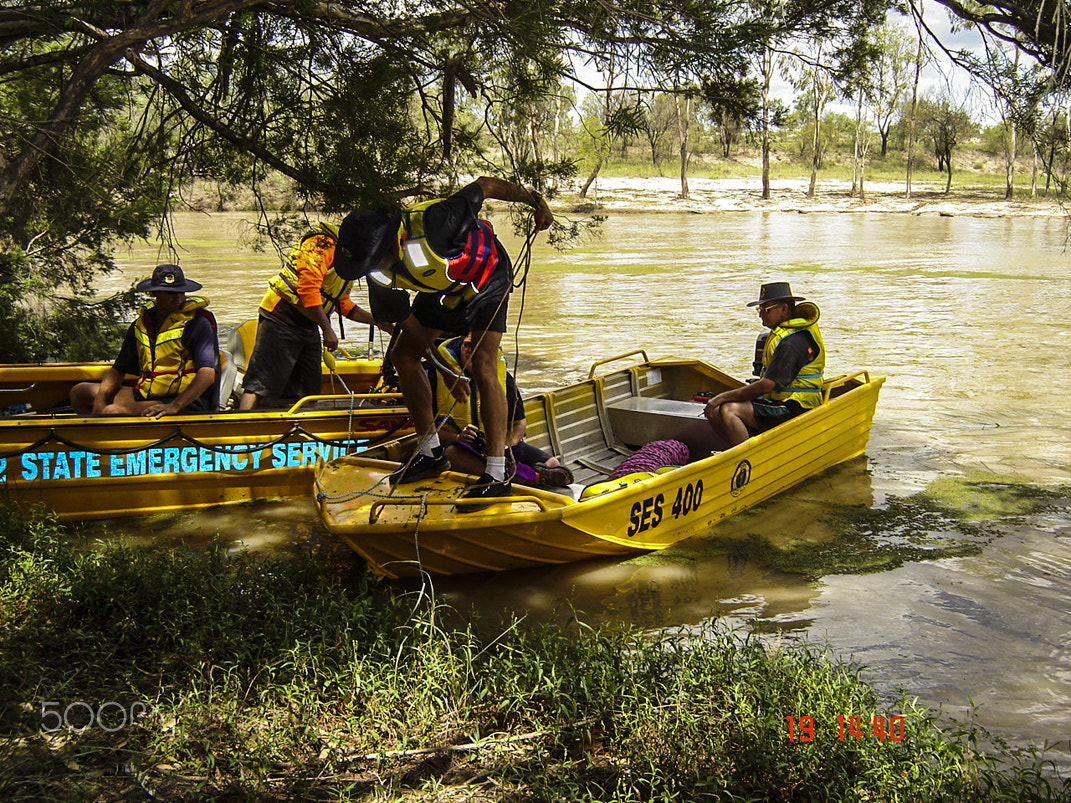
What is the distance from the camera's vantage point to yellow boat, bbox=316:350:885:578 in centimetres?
524

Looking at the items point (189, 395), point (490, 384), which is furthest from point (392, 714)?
point (189, 395)

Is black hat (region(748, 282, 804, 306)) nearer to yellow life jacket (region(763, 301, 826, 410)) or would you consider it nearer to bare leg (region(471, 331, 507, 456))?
yellow life jacket (region(763, 301, 826, 410))

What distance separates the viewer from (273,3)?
559 centimetres

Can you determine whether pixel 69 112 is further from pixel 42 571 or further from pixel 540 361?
pixel 540 361

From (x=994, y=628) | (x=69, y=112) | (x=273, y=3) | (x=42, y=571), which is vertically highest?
(x=273, y=3)

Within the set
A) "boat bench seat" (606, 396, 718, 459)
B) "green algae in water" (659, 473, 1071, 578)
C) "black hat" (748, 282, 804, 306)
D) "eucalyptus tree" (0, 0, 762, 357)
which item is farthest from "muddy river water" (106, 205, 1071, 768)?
"black hat" (748, 282, 804, 306)

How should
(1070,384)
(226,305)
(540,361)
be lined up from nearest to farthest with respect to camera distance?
(1070,384), (540,361), (226,305)

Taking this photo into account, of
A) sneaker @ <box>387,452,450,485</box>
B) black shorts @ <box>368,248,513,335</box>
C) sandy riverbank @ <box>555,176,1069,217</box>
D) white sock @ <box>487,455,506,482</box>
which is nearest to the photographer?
black shorts @ <box>368,248,513,335</box>

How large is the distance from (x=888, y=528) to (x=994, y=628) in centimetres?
155

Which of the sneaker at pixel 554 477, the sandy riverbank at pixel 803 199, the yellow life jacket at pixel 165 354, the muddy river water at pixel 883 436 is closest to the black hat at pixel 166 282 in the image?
the yellow life jacket at pixel 165 354

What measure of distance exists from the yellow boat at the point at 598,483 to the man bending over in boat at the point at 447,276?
232 millimetres

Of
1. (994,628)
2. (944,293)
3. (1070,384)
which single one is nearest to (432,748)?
(994,628)

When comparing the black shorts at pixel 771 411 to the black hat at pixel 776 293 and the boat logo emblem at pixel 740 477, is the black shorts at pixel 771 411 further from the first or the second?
the black hat at pixel 776 293

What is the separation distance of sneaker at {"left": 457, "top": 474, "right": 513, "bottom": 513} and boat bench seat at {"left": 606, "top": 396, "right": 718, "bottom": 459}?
2.49 meters
